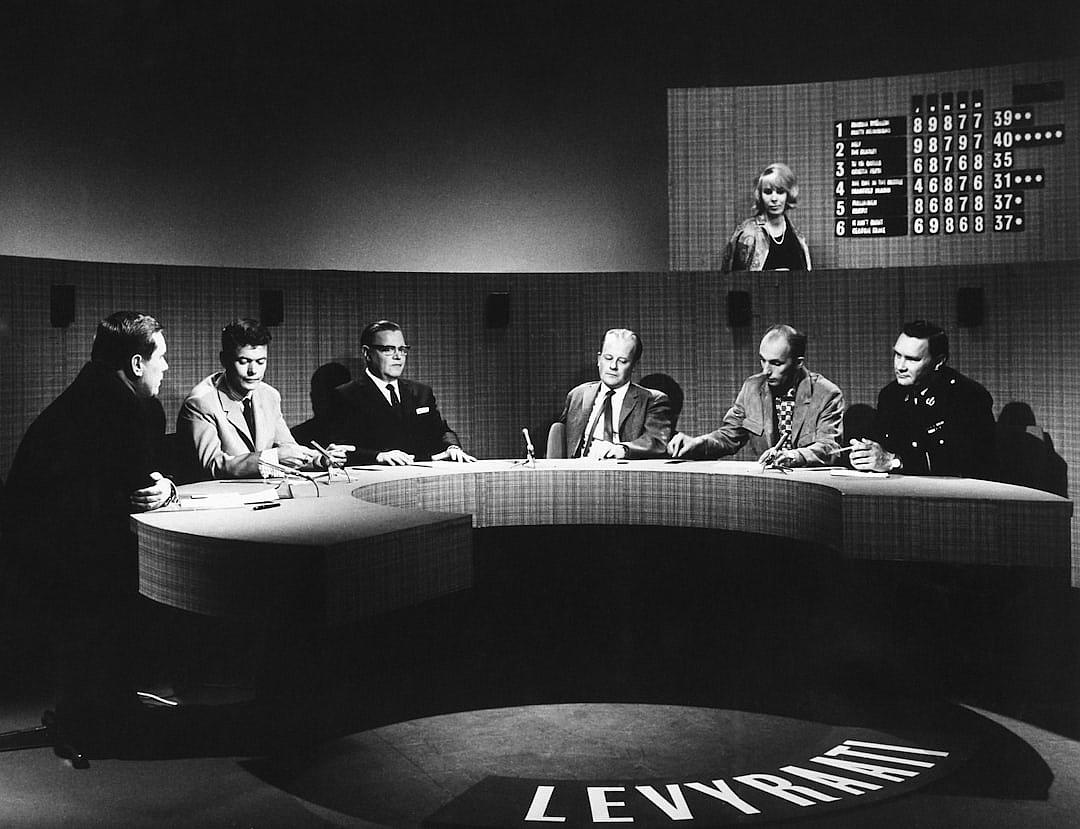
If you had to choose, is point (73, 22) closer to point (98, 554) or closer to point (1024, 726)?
point (98, 554)

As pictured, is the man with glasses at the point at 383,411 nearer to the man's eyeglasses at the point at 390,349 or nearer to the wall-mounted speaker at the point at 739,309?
the man's eyeglasses at the point at 390,349

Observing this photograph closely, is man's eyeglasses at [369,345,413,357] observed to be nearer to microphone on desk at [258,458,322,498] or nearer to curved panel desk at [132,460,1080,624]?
curved panel desk at [132,460,1080,624]

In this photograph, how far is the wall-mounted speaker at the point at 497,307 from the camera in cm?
657

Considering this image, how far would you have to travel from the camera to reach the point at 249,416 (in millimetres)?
5492

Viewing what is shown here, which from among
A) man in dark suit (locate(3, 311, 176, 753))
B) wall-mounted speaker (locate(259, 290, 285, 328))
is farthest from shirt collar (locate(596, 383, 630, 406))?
man in dark suit (locate(3, 311, 176, 753))

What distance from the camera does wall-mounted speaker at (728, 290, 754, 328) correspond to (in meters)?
6.31

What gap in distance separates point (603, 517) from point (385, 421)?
1255 millimetres

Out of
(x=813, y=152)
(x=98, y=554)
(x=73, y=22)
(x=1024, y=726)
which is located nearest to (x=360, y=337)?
(x=73, y=22)

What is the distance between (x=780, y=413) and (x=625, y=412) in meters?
0.77

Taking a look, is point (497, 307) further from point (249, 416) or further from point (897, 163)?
point (897, 163)

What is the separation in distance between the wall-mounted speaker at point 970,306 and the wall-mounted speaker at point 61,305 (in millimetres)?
4188

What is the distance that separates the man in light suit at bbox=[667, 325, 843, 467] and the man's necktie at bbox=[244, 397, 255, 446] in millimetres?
2036

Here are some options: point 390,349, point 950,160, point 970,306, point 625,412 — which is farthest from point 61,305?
A: point 950,160

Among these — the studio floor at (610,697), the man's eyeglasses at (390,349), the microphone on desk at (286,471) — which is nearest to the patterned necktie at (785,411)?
the studio floor at (610,697)
